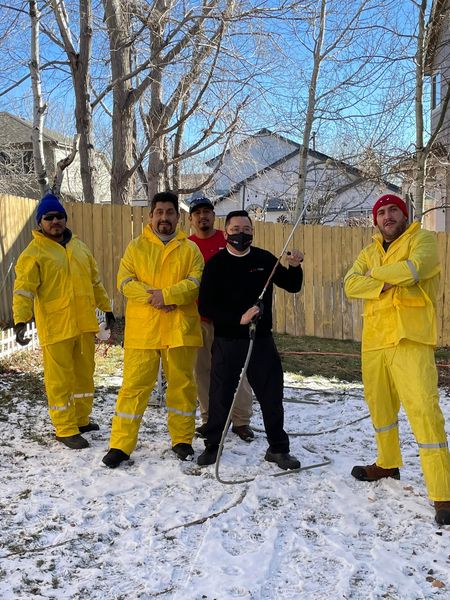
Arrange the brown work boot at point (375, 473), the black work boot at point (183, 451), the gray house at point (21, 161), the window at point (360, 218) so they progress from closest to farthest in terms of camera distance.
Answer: the brown work boot at point (375, 473)
the black work boot at point (183, 451)
the window at point (360, 218)
the gray house at point (21, 161)

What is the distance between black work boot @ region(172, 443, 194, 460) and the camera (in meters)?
4.12

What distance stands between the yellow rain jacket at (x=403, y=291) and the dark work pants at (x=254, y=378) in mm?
694

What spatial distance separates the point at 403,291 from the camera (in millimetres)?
3408

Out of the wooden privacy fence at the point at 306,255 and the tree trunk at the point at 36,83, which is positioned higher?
the tree trunk at the point at 36,83

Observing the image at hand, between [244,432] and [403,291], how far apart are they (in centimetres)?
193

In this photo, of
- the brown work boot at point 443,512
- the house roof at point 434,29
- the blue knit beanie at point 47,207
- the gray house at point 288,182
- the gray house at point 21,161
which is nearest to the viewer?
the brown work boot at point 443,512

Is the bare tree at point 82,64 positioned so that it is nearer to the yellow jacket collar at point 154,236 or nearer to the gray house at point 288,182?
the gray house at point 288,182

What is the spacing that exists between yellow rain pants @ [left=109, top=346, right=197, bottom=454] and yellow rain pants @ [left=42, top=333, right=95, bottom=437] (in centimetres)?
51

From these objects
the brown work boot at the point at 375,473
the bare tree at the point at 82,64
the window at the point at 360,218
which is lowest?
the brown work boot at the point at 375,473

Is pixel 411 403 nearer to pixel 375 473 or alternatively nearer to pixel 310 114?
pixel 375 473

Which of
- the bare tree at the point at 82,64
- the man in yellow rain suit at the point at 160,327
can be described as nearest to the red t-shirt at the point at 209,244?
the man in yellow rain suit at the point at 160,327

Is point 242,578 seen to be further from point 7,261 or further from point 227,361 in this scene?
point 7,261

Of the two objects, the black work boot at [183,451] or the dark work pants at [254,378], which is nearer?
the dark work pants at [254,378]

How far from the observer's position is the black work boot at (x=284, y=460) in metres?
3.97
